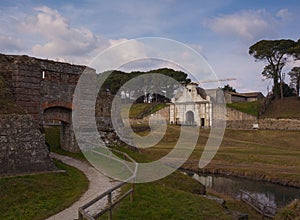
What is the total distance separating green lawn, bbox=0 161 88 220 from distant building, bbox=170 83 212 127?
4702cm

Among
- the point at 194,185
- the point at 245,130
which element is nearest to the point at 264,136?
A: the point at 245,130

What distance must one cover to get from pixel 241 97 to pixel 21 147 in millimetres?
65231

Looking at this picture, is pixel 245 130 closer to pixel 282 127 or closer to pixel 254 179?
pixel 282 127

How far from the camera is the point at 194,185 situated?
18.3m

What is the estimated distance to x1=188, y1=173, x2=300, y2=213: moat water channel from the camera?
20.2 meters

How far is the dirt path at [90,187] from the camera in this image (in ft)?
32.3

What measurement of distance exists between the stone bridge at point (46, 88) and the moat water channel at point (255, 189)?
32.4ft

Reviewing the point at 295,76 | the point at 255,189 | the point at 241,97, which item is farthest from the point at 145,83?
the point at 255,189

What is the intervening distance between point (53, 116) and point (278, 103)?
5187cm

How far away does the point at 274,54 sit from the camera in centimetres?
6097

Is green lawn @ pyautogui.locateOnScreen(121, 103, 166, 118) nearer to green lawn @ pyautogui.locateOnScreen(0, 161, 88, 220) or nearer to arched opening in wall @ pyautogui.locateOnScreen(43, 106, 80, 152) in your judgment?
arched opening in wall @ pyautogui.locateOnScreen(43, 106, 80, 152)

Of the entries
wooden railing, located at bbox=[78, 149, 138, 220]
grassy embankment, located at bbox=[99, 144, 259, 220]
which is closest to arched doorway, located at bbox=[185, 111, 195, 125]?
wooden railing, located at bbox=[78, 149, 138, 220]

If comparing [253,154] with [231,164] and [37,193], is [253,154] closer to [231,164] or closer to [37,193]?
[231,164]

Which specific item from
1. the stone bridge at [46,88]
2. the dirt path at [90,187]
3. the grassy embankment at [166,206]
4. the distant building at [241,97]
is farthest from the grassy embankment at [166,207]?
the distant building at [241,97]
